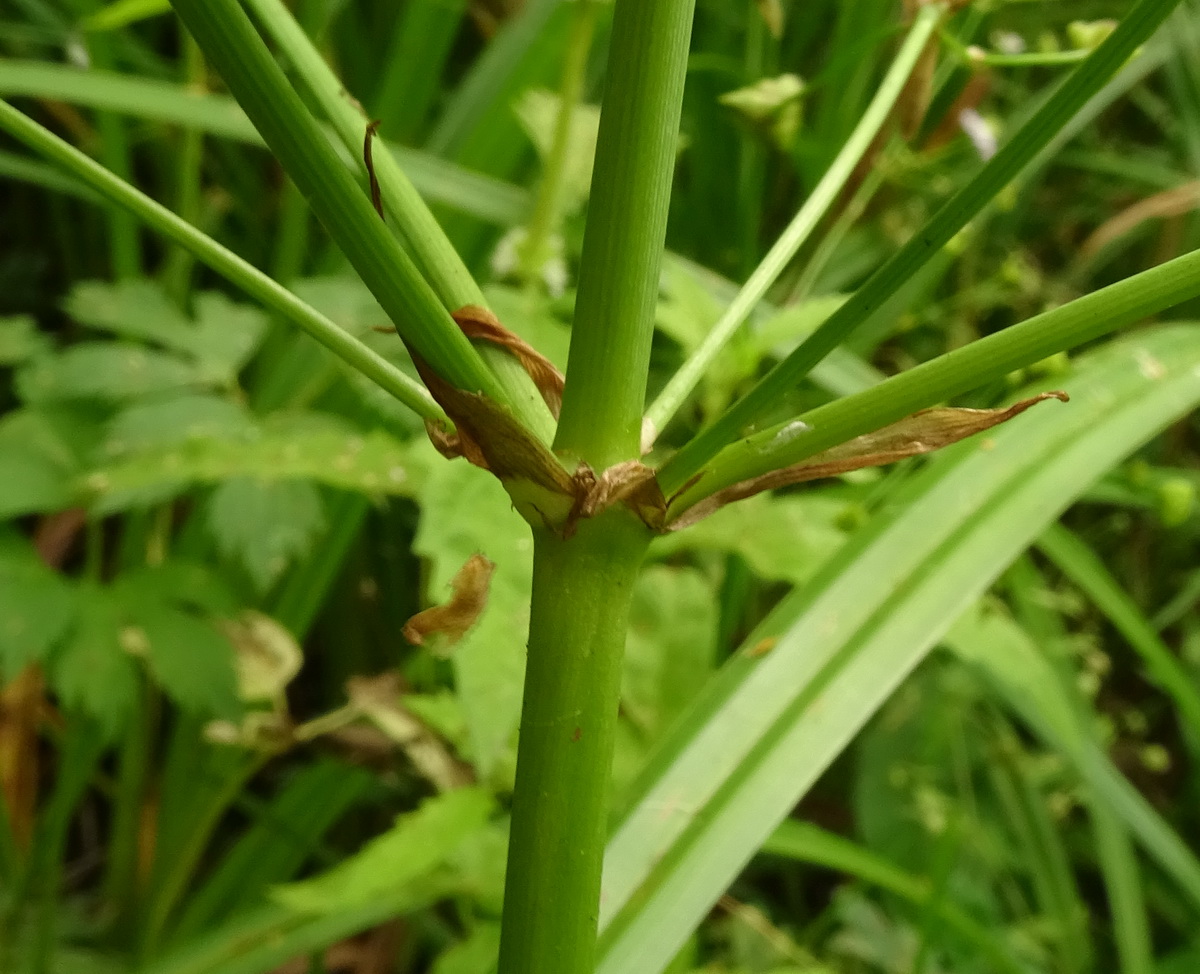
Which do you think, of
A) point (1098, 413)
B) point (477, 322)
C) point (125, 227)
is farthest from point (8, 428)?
point (1098, 413)

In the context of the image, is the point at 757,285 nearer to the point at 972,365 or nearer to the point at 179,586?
the point at 972,365

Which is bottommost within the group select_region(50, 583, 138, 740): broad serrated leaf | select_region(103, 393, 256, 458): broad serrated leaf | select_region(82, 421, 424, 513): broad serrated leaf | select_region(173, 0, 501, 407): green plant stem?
select_region(173, 0, 501, 407): green plant stem

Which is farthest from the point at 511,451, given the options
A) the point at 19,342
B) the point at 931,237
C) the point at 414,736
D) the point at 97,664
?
the point at 19,342

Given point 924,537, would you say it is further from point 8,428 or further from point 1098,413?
point 8,428

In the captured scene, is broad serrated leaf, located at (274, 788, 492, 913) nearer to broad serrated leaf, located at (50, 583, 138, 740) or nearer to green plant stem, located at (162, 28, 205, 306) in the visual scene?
broad serrated leaf, located at (50, 583, 138, 740)

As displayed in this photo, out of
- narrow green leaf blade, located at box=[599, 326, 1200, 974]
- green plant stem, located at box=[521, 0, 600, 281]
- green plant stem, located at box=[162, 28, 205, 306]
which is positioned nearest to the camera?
narrow green leaf blade, located at box=[599, 326, 1200, 974]

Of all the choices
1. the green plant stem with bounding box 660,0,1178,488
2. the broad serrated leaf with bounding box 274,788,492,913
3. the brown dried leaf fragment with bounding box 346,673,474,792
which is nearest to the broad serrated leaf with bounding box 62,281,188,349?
the brown dried leaf fragment with bounding box 346,673,474,792

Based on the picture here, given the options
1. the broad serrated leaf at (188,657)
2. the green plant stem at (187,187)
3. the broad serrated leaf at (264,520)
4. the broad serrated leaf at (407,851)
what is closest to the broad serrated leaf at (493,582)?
the broad serrated leaf at (407,851)
